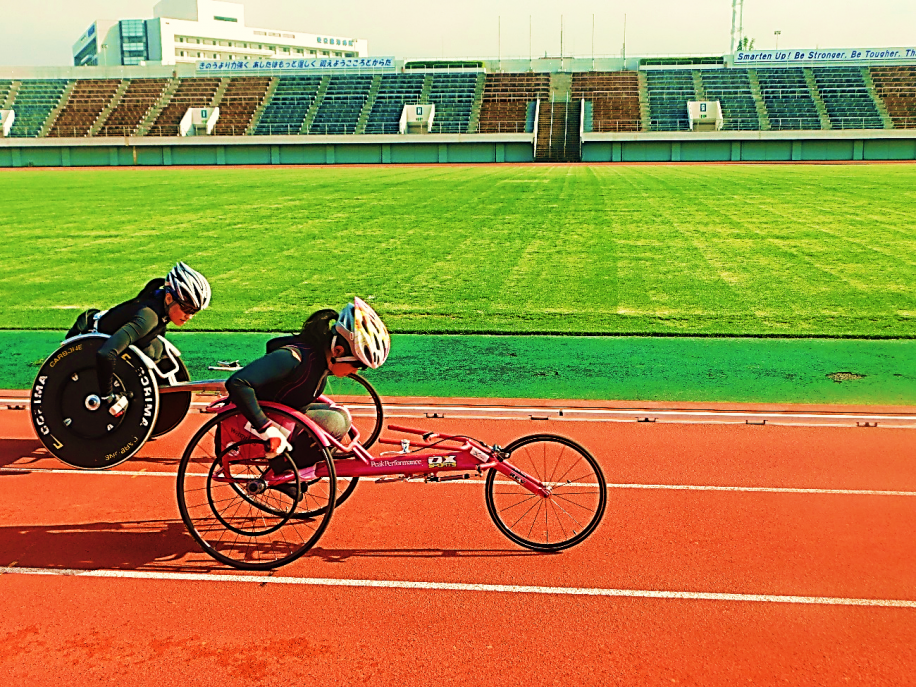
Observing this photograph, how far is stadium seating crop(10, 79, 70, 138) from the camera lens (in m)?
72.4

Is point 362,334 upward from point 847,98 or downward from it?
downward

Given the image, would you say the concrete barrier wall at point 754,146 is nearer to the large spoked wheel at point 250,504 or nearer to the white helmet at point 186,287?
the white helmet at point 186,287

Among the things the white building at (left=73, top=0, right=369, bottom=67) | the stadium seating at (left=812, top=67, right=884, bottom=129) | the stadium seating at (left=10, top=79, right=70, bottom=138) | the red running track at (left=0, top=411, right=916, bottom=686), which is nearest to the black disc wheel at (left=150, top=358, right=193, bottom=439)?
the red running track at (left=0, top=411, right=916, bottom=686)

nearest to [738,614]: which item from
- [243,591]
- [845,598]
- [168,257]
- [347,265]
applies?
[845,598]

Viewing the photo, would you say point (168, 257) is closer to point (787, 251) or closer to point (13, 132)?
point (787, 251)

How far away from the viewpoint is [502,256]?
1939cm

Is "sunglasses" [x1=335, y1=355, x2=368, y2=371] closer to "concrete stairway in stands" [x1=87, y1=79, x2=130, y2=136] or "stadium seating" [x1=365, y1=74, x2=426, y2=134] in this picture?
"stadium seating" [x1=365, y1=74, x2=426, y2=134]

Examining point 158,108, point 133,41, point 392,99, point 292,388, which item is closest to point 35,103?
point 158,108

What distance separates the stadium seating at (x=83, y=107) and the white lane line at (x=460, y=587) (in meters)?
71.5

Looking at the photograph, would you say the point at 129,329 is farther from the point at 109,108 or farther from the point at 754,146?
the point at 109,108

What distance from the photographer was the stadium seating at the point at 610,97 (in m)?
66.7

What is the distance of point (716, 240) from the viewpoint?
69.4 ft

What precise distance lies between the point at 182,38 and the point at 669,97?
10127 centimetres

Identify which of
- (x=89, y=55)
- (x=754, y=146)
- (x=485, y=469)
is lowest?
(x=485, y=469)
